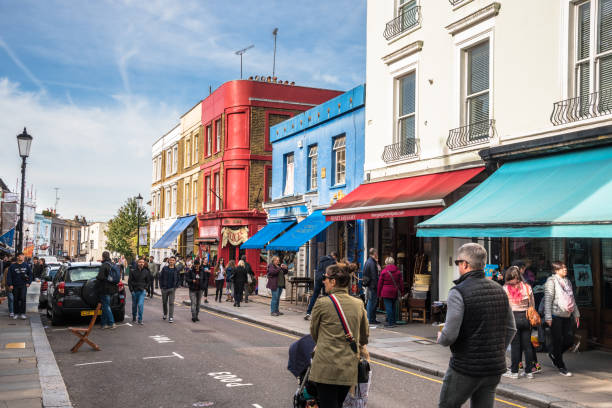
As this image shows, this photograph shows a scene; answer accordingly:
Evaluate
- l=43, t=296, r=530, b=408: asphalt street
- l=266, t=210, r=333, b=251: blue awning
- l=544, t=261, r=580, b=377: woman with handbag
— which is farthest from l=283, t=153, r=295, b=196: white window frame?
l=544, t=261, r=580, b=377: woman with handbag

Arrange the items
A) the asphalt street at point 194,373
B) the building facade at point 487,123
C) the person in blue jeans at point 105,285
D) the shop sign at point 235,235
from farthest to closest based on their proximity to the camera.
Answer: the shop sign at point 235,235, the person in blue jeans at point 105,285, the building facade at point 487,123, the asphalt street at point 194,373

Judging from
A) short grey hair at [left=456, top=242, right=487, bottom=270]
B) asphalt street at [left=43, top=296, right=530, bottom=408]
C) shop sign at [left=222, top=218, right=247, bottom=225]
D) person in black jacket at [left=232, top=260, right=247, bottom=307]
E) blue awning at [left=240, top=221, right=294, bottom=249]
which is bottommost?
asphalt street at [left=43, top=296, right=530, bottom=408]

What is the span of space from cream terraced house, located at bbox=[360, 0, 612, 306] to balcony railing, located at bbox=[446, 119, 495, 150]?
29 mm

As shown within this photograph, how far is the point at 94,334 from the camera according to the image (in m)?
13.7

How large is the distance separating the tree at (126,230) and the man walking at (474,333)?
56.5 meters

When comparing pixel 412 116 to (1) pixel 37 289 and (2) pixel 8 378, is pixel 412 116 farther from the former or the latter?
(1) pixel 37 289

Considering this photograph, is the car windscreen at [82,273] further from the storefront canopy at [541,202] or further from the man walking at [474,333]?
the man walking at [474,333]

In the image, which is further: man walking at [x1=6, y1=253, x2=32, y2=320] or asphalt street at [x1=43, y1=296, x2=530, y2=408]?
man walking at [x1=6, y1=253, x2=32, y2=320]

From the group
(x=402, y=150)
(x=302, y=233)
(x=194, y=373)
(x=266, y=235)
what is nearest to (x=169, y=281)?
(x=302, y=233)

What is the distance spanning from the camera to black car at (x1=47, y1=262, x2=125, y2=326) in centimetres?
1460

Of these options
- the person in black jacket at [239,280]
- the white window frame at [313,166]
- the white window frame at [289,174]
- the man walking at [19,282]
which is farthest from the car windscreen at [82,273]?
the white window frame at [289,174]

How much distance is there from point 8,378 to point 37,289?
11.6 m

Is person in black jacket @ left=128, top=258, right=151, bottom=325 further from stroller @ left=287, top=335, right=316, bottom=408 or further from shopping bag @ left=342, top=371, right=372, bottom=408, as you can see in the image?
shopping bag @ left=342, top=371, right=372, bottom=408

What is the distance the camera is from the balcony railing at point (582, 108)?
10633 mm
